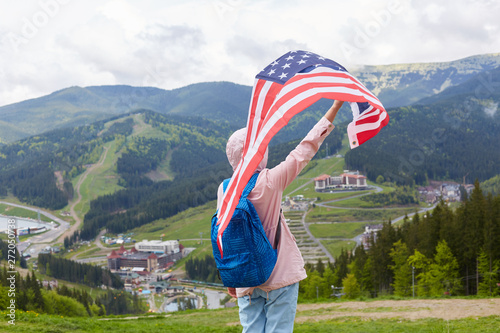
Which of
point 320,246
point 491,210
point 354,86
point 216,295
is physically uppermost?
point 354,86

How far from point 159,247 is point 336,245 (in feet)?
254

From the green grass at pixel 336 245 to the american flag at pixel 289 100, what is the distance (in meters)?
135

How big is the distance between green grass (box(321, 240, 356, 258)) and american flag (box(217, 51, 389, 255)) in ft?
442

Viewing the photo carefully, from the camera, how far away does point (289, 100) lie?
200 inches

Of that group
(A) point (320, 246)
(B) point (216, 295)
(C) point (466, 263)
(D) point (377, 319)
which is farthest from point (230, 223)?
(A) point (320, 246)

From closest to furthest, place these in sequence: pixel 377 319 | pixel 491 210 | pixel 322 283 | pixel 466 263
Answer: pixel 377 319, pixel 491 210, pixel 466 263, pixel 322 283

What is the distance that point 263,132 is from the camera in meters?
4.81

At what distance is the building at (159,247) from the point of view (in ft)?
576

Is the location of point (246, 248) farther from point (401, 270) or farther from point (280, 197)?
point (401, 270)

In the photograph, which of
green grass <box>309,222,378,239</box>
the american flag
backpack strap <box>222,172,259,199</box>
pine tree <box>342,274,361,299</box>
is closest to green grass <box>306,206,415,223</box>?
green grass <box>309,222,378,239</box>

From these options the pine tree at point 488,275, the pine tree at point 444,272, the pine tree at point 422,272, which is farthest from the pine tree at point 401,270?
the pine tree at point 488,275

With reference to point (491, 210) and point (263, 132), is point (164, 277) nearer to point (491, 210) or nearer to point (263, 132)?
point (491, 210)

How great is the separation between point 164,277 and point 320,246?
60984 mm

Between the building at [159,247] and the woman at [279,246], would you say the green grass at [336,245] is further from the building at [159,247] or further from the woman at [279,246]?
the woman at [279,246]
